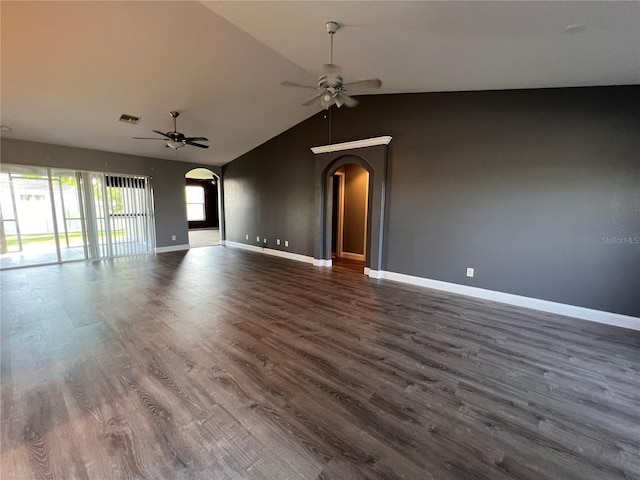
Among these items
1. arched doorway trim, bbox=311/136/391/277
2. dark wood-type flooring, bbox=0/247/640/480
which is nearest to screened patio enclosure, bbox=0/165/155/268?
dark wood-type flooring, bbox=0/247/640/480

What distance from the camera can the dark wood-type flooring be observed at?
1.50 m

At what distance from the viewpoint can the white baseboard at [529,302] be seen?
3330mm

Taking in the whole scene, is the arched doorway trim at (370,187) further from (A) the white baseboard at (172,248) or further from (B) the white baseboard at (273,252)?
(A) the white baseboard at (172,248)

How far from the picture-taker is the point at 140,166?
7.22m

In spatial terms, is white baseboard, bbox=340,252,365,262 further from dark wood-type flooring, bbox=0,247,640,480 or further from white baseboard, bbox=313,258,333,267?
dark wood-type flooring, bbox=0,247,640,480

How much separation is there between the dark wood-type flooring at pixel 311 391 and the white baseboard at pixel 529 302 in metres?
0.19

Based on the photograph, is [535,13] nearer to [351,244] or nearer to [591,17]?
[591,17]

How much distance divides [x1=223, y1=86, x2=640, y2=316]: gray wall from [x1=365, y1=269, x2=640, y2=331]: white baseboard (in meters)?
0.08

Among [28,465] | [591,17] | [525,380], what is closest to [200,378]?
[28,465]

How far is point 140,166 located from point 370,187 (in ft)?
20.3

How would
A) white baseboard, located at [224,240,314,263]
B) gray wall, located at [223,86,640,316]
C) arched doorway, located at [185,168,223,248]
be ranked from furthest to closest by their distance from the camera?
arched doorway, located at [185,168,223,248] → white baseboard, located at [224,240,314,263] → gray wall, located at [223,86,640,316]

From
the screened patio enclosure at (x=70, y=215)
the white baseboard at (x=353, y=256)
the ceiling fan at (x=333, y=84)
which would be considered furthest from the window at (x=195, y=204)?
the ceiling fan at (x=333, y=84)

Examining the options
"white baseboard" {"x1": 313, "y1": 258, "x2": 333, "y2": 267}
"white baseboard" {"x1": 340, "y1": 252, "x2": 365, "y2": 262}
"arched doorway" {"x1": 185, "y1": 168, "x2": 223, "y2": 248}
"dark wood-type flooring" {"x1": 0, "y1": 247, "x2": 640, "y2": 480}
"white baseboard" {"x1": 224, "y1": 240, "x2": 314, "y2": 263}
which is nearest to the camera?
"dark wood-type flooring" {"x1": 0, "y1": 247, "x2": 640, "y2": 480}

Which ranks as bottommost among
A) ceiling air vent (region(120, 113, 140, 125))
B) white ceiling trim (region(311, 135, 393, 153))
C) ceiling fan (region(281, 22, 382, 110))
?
white ceiling trim (region(311, 135, 393, 153))
